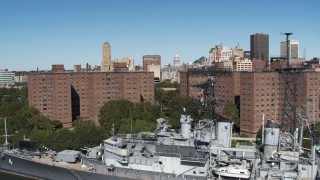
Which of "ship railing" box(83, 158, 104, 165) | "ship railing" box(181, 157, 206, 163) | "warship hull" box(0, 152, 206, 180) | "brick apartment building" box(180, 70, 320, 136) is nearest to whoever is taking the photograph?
"ship railing" box(181, 157, 206, 163)

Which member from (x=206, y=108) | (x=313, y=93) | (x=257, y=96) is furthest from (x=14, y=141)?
(x=313, y=93)

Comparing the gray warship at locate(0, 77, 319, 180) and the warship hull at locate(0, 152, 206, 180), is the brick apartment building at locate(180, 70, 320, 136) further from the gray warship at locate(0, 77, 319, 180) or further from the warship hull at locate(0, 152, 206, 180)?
the warship hull at locate(0, 152, 206, 180)

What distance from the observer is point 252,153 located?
85.9ft

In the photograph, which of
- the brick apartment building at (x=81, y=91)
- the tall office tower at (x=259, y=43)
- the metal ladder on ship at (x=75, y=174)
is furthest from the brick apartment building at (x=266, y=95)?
the tall office tower at (x=259, y=43)

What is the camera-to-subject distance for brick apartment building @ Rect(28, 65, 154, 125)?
216 feet

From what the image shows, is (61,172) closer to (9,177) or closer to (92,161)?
(92,161)

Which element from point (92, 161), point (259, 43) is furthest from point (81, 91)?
point (259, 43)

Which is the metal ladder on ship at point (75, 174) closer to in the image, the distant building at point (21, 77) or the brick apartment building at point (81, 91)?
the brick apartment building at point (81, 91)

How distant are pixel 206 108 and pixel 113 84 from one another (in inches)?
1712

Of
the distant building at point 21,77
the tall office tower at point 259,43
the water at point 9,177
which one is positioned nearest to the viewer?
the water at point 9,177

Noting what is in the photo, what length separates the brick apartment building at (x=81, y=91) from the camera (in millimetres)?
65875

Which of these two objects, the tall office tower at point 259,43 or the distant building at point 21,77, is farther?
the tall office tower at point 259,43

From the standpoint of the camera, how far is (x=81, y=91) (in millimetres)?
71500

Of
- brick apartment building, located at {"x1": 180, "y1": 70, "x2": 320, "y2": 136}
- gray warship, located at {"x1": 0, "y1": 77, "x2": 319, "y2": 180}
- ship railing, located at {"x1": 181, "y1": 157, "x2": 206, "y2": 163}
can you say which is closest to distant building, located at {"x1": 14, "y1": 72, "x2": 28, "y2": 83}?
brick apartment building, located at {"x1": 180, "y1": 70, "x2": 320, "y2": 136}
